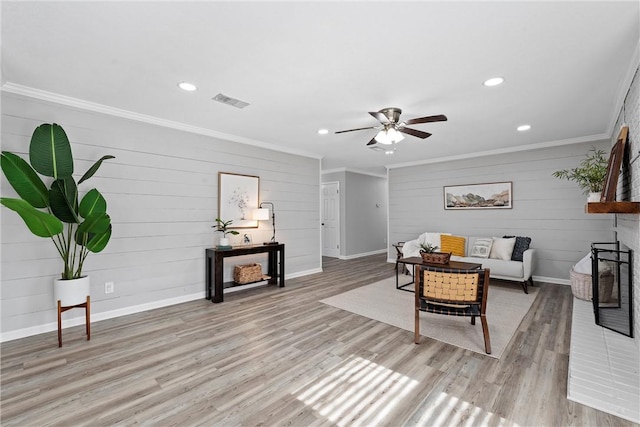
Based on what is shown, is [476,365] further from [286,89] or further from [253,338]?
[286,89]

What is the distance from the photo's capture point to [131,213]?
12.3ft

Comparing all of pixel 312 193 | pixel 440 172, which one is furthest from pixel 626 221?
pixel 312 193

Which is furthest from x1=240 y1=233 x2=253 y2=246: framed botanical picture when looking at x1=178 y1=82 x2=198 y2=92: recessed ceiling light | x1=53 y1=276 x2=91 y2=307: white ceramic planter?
x1=178 y1=82 x2=198 y2=92: recessed ceiling light

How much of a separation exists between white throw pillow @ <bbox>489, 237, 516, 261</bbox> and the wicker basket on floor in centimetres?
99

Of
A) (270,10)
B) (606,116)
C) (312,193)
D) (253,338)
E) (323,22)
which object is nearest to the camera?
(270,10)

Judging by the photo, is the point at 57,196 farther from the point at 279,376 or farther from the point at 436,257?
the point at 436,257

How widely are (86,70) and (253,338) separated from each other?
2985 mm

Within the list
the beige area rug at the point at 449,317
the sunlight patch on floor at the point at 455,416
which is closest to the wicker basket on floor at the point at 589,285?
the beige area rug at the point at 449,317

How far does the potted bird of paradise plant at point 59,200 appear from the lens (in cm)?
269

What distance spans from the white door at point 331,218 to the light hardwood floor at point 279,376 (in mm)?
4749

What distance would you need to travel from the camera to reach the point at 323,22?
2.00 meters

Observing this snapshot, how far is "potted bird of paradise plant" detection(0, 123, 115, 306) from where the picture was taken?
2.69 meters

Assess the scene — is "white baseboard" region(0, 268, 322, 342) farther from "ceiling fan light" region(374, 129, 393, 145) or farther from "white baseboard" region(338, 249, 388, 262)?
"white baseboard" region(338, 249, 388, 262)

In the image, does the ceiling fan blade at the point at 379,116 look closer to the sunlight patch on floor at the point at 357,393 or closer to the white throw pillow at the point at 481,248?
the sunlight patch on floor at the point at 357,393
